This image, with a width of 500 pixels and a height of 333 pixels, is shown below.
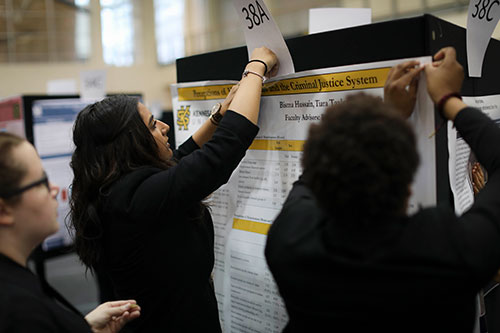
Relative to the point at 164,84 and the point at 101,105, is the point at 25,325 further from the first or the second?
the point at 164,84

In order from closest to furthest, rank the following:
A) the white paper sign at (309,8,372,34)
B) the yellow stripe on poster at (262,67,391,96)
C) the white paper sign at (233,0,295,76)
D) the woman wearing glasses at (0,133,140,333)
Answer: the woman wearing glasses at (0,133,140,333), the yellow stripe on poster at (262,67,391,96), the white paper sign at (233,0,295,76), the white paper sign at (309,8,372,34)

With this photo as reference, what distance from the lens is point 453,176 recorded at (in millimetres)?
994

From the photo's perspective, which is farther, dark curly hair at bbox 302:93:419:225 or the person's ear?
the person's ear

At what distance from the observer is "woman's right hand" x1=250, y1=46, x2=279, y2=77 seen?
114 centimetres

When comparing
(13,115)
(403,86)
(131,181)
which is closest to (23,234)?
(131,181)

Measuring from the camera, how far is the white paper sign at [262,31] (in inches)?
44.3

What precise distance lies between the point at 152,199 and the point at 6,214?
1.01 feet

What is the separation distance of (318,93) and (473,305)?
24.2 inches

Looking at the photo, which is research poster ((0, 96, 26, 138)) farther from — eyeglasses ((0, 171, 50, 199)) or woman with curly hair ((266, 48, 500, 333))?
woman with curly hair ((266, 48, 500, 333))

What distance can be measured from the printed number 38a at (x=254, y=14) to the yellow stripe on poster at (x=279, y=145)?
34cm

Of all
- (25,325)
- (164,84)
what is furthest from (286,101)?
(164,84)

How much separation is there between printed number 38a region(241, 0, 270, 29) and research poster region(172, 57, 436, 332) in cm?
17

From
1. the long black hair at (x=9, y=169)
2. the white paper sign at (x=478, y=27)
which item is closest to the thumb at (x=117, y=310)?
the long black hair at (x=9, y=169)

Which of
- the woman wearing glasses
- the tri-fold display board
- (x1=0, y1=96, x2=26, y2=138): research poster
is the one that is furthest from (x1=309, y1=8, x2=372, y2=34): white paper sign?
(x1=0, y1=96, x2=26, y2=138): research poster
